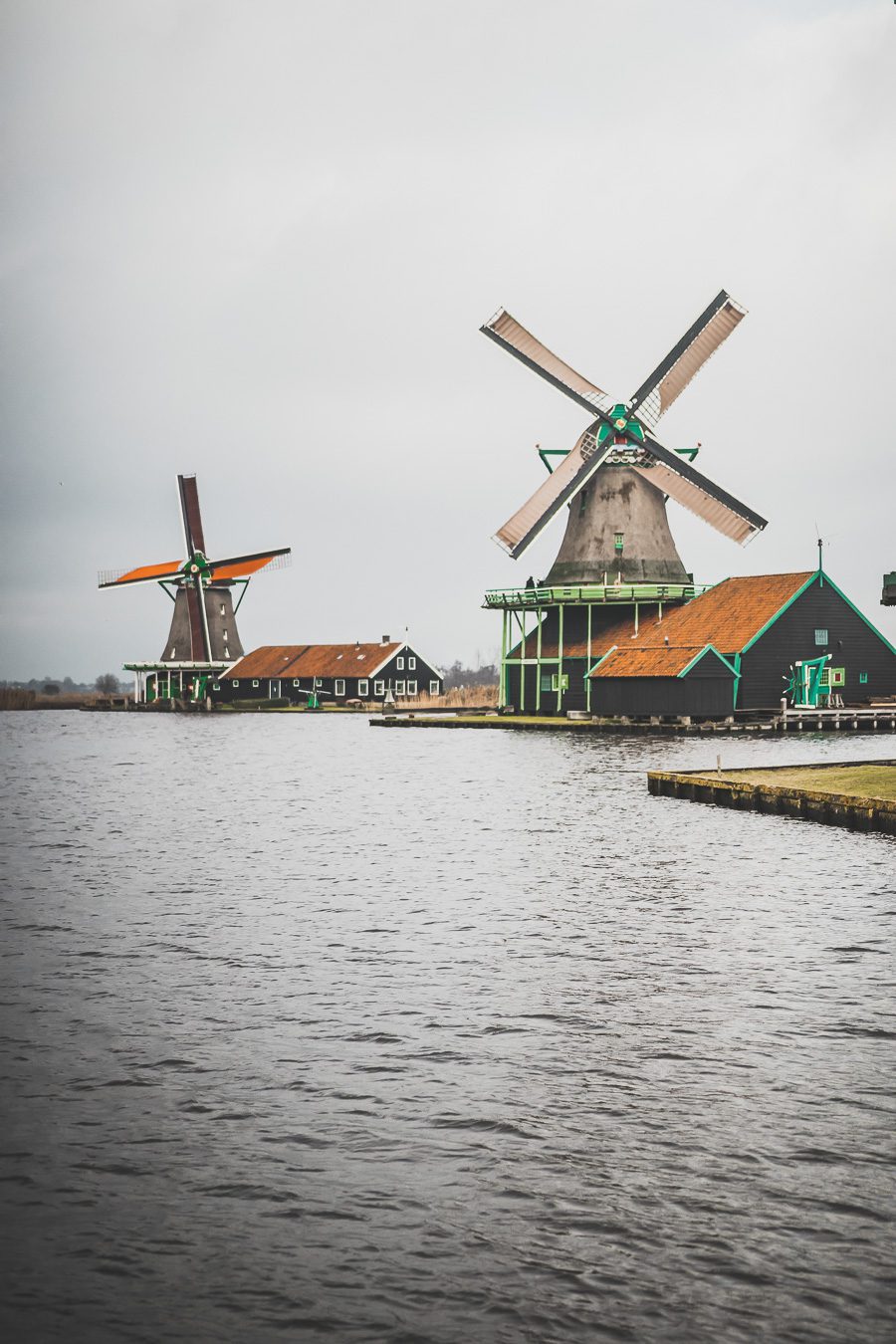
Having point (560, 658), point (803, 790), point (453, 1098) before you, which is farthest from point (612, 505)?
point (453, 1098)

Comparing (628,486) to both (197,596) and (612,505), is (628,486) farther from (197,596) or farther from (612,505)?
(197,596)

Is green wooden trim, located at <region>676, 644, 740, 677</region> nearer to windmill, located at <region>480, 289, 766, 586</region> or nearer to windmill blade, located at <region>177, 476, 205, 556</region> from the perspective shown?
windmill, located at <region>480, 289, 766, 586</region>

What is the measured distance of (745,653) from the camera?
5475cm

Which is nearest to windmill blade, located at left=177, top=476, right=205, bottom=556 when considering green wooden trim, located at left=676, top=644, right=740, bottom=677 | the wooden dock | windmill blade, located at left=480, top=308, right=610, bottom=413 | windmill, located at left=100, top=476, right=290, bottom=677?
windmill, located at left=100, top=476, right=290, bottom=677

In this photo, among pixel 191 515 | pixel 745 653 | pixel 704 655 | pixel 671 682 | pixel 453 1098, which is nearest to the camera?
pixel 453 1098

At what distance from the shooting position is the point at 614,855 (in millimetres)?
20547

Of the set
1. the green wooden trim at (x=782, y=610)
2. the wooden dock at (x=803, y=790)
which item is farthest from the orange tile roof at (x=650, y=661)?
the wooden dock at (x=803, y=790)

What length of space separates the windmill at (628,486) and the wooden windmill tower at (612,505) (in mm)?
44

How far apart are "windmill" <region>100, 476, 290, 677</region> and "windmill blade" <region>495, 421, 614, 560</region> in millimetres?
37889

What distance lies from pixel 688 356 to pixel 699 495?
6.41m

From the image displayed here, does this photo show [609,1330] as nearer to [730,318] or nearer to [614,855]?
[614,855]

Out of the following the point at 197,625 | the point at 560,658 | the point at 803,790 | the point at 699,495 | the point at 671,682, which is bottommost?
the point at 803,790

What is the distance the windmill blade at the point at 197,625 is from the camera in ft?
316

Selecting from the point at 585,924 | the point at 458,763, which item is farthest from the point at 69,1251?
the point at 458,763
